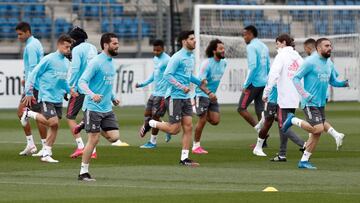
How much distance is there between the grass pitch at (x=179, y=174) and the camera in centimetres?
1416

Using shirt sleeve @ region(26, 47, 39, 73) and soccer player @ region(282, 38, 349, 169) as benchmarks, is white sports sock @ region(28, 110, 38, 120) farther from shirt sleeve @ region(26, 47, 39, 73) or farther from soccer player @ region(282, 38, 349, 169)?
soccer player @ region(282, 38, 349, 169)

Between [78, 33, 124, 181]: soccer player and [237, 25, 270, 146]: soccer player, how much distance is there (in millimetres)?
6914

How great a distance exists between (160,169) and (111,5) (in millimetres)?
24352

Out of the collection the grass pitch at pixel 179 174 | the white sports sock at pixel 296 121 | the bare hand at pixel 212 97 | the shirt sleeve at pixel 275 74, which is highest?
the shirt sleeve at pixel 275 74

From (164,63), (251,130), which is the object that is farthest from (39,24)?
(164,63)

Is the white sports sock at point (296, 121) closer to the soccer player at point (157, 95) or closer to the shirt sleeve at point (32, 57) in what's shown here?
the soccer player at point (157, 95)

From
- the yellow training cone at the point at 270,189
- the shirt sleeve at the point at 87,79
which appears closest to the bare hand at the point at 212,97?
the shirt sleeve at the point at 87,79

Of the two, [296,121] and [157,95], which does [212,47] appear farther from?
[296,121]

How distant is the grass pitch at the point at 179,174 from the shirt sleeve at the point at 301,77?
4.10 feet

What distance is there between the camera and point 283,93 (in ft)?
66.1

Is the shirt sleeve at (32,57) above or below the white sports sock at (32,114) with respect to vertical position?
above

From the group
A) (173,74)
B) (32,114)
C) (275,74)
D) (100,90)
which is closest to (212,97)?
(275,74)

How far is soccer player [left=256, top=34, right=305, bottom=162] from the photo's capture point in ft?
66.0

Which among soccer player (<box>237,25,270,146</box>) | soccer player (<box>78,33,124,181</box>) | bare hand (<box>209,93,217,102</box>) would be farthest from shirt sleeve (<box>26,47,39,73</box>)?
soccer player (<box>237,25,270,146</box>)
